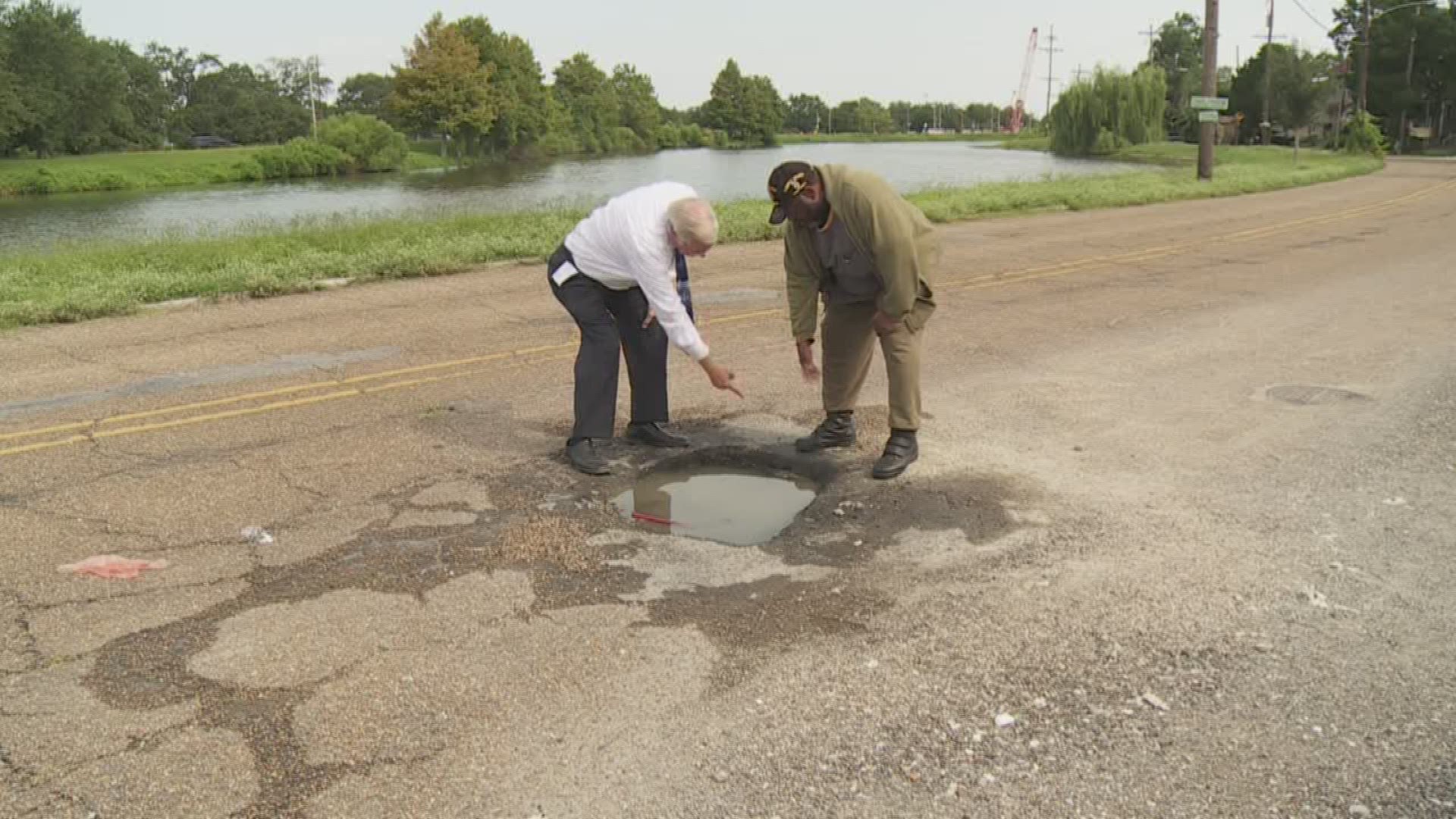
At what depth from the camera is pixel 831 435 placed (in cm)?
623

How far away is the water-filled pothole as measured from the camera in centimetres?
515

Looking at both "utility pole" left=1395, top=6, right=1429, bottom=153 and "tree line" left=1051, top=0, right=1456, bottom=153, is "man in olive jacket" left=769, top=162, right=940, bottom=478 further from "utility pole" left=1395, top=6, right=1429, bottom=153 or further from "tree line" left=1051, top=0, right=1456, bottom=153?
"utility pole" left=1395, top=6, right=1429, bottom=153

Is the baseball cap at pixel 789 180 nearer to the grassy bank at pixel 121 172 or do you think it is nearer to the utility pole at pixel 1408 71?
the grassy bank at pixel 121 172

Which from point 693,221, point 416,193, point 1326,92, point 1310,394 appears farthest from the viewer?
point 1326,92

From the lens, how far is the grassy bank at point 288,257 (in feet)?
35.1

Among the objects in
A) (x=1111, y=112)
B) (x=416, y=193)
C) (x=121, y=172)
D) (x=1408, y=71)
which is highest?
(x=1408, y=71)

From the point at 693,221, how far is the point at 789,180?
1.67ft

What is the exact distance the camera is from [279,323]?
9820mm

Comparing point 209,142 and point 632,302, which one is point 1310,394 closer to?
point 632,302

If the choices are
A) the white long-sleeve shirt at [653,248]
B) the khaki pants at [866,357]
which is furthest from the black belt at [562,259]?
the khaki pants at [866,357]

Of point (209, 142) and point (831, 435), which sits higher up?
point (209, 142)

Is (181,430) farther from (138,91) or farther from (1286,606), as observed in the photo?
(138,91)

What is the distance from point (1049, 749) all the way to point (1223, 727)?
0.59m

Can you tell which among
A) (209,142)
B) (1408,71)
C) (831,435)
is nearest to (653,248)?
(831,435)
